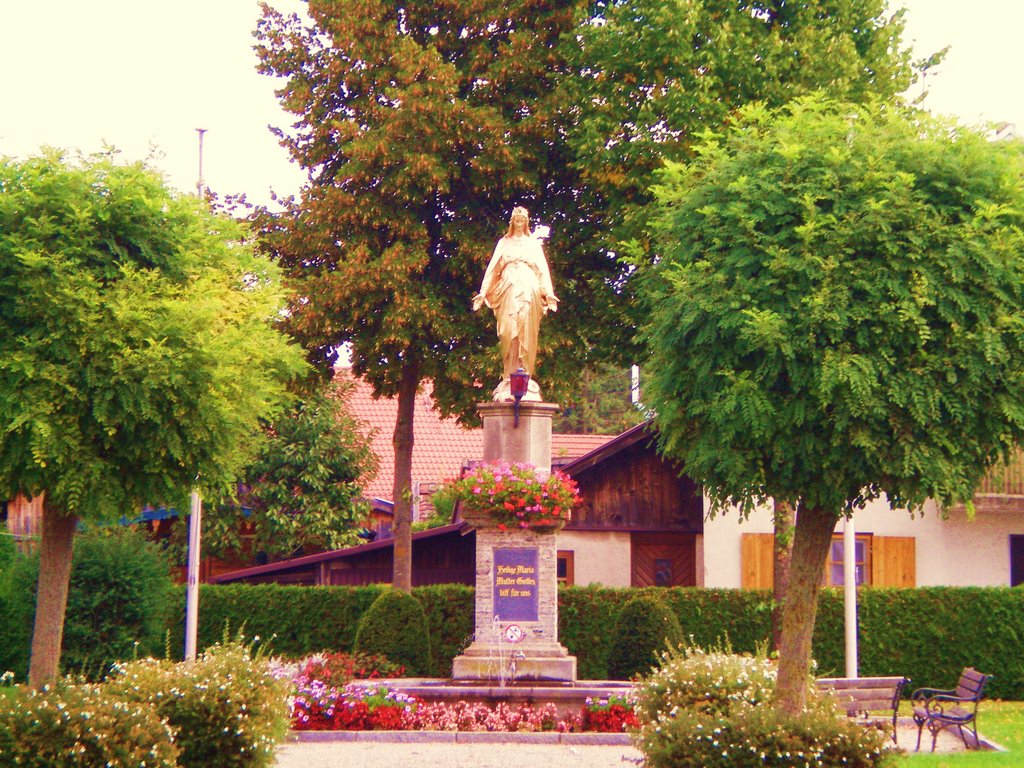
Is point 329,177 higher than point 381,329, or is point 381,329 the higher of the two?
point 329,177

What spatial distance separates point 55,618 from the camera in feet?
42.4

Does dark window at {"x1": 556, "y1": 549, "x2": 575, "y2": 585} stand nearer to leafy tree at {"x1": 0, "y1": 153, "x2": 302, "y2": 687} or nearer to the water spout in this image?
the water spout

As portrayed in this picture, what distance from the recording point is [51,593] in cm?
1300

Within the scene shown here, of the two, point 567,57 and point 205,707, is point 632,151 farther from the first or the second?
point 205,707

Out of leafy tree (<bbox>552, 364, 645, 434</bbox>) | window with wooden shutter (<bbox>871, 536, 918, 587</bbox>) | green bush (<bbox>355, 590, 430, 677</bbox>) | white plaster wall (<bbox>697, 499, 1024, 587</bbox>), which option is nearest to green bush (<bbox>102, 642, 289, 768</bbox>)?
green bush (<bbox>355, 590, 430, 677</bbox>)

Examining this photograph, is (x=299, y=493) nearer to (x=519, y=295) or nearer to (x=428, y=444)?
(x=428, y=444)

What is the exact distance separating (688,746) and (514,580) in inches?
280

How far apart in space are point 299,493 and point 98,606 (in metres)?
11.2

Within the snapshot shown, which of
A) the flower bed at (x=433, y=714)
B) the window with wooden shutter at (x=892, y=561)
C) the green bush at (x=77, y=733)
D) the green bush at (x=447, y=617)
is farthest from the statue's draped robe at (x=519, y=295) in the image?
the window with wooden shutter at (x=892, y=561)

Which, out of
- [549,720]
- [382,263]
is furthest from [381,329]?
[549,720]

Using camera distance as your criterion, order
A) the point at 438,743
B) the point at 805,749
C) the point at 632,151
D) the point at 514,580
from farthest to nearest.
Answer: the point at 632,151
the point at 514,580
the point at 438,743
the point at 805,749

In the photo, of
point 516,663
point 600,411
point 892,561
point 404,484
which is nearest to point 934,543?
point 892,561

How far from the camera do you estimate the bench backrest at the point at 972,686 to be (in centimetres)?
1588

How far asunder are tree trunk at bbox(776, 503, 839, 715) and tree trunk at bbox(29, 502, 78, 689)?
6.54m
